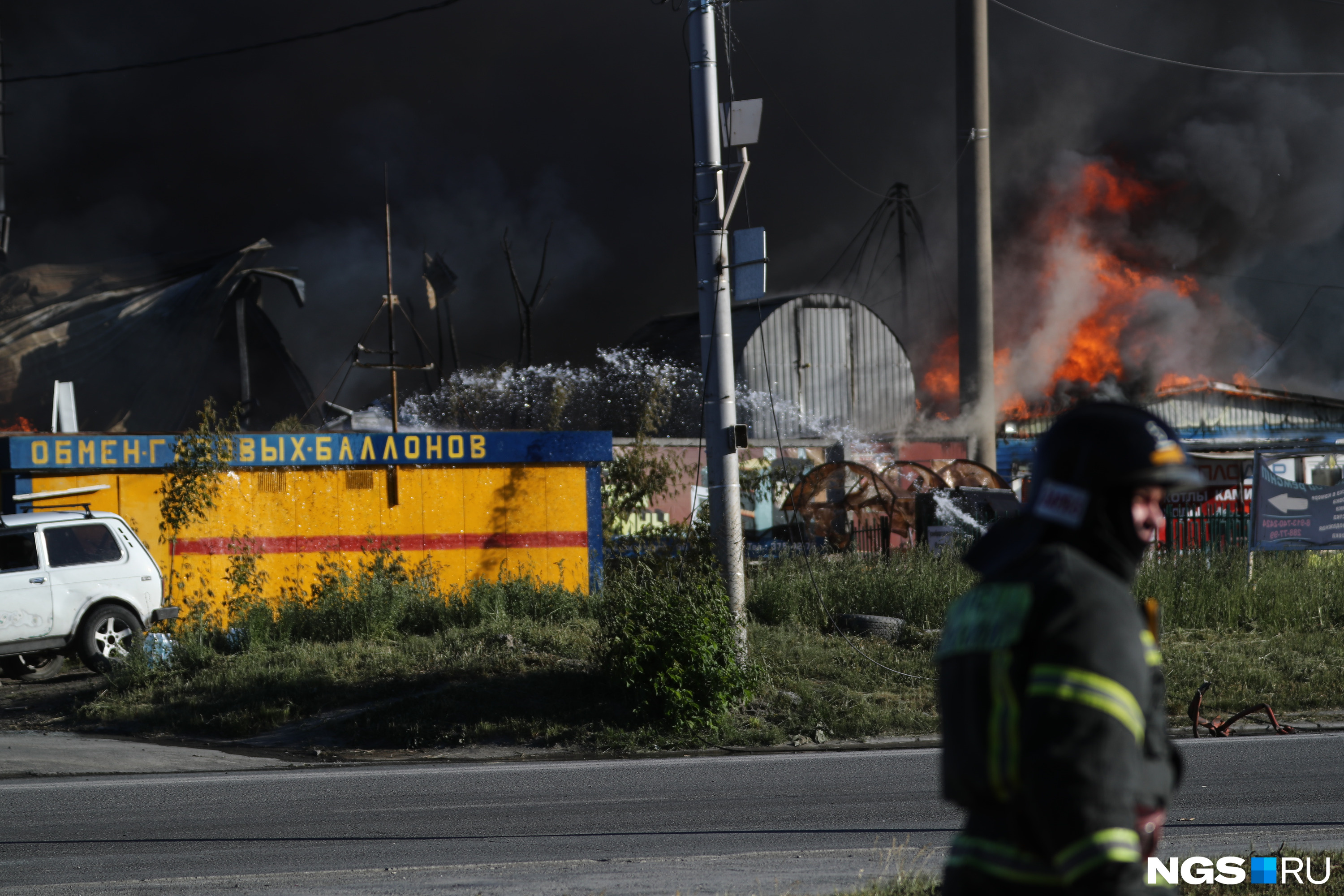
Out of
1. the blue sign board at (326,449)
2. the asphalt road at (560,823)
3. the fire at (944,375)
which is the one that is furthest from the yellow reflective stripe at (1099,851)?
the fire at (944,375)

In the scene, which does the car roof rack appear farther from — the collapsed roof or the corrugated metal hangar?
the corrugated metal hangar

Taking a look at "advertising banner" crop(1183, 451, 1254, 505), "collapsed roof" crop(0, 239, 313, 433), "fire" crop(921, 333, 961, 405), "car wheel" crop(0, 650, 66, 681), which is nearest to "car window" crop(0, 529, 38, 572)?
"car wheel" crop(0, 650, 66, 681)

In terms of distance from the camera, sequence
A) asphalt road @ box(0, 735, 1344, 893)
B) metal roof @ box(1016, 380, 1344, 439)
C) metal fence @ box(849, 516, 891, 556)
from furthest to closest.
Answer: metal roof @ box(1016, 380, 1344, 439), metal fence @ box(849, 516, 891, 556), asphalt road @ box(0, 735, 1344, 893)

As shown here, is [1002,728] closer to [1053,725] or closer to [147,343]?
[1053,725]

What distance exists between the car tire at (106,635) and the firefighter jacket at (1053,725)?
12.7 m

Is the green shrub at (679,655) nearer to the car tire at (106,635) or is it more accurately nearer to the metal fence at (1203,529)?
the car tire at (106,635)

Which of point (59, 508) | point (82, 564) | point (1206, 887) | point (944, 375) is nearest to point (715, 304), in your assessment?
point (1206, 887)

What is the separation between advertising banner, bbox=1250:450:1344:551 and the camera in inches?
560

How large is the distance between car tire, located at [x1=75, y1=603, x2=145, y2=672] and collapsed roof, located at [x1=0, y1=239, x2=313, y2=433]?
59.8 feet

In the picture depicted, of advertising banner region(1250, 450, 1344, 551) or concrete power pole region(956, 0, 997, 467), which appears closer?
advertising banner region(1250, 450, 1344, 551)

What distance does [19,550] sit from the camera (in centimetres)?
1316

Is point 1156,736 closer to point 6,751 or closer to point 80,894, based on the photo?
point 80,894

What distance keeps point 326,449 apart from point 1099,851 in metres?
14.8

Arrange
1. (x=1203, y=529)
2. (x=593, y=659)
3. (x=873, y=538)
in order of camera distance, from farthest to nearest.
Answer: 1. (x=873, y=538)
2. (x=1203, y=529)
3. (x=593, y=659)
